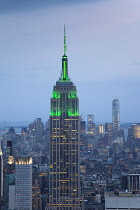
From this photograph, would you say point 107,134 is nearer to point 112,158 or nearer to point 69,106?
point 112,158

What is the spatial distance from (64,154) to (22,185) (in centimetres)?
335

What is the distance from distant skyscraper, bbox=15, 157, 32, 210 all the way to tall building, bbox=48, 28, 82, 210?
201 cm

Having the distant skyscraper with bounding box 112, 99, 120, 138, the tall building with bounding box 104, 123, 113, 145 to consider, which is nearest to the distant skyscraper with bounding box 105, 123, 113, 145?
the tall building with bounding box 104, 123, 113, 145

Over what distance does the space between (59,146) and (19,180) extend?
3.36m

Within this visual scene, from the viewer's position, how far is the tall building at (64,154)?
39.7m

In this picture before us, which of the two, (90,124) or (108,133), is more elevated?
(90,124)

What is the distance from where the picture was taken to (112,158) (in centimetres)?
6191

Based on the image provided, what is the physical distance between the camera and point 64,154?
39750 millimetres

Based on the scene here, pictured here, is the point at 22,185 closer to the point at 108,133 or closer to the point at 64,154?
the point at 64,154

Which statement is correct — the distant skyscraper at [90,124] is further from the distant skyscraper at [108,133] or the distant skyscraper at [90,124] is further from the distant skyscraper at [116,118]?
the distant skyscraper at [108,133]

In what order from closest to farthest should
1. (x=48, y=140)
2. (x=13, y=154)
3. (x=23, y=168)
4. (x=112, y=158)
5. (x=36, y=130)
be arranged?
(x=23, y=168), (x=48, y=140), (x=13, y=154), (x=36, y=130), (x=112, y=158)

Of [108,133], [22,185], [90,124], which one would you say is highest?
[90,124]

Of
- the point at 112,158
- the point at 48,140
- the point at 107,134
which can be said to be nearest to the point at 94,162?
the point at 112,158

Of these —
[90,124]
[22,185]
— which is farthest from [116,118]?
[22,185]
